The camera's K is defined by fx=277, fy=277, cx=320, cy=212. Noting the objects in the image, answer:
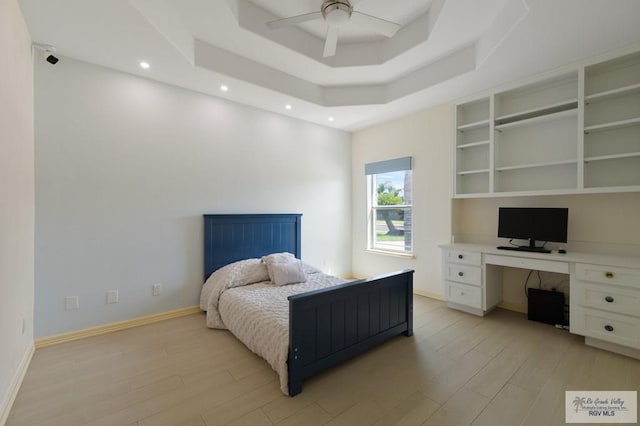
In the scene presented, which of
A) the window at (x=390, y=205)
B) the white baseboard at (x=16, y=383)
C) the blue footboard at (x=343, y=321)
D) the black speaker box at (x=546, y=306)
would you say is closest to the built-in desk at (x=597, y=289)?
the black speaker box at (x=546, y=306)

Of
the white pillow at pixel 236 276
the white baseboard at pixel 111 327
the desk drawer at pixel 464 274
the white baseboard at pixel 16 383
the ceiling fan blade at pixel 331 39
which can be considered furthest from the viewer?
the desk drawer at pixel 464 274

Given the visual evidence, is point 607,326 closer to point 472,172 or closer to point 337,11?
point 472,172

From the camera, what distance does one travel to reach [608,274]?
2459 millimetres

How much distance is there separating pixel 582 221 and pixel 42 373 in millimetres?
5251

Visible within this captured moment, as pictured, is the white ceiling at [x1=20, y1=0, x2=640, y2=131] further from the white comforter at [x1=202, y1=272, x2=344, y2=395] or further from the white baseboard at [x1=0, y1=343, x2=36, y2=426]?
the white baseboard at [x1=0, y1=343, x2=36, y2=426]

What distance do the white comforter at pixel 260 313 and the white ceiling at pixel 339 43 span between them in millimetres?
2378

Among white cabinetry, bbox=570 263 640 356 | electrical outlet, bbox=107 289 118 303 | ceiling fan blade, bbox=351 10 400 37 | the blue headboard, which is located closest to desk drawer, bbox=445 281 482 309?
white cabinetry, bbox=570 263 640 356

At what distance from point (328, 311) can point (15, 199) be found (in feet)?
8.06

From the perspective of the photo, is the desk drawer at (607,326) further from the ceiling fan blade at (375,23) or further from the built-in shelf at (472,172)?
the ceiling fan blade at (375,23)

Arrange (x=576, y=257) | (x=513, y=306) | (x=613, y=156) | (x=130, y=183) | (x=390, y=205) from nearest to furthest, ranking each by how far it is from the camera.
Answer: (x=613, y=156), (x=576, y=257), (x=130, y=183), (x=513, y=306), (x=390, y=205)

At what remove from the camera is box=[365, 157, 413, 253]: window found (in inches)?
177

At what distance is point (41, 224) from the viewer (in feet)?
8.53

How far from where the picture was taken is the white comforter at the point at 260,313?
6.97ft

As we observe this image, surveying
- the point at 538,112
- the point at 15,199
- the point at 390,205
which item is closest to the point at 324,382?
the point at 15,199
